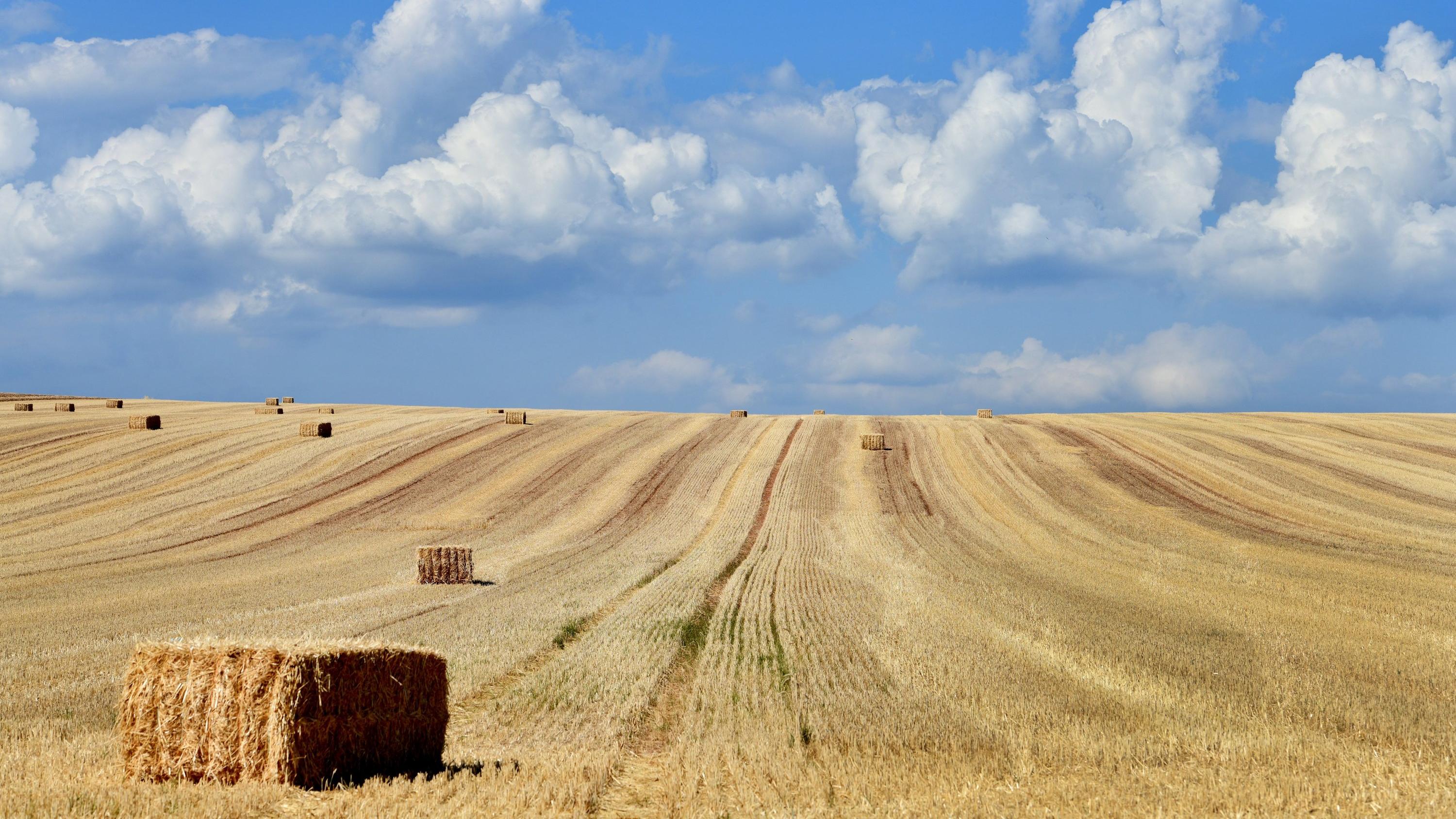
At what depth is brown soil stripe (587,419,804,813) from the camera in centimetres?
1077

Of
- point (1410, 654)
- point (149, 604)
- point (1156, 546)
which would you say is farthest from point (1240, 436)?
point (149, 604)

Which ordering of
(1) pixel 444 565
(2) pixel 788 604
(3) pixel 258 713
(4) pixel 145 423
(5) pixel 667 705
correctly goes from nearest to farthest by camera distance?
1. (3) pixel 258 713
2. (5) pixel 667 705
3. (2) pixel 788 604
4. (1) pixel 444 565
5. (4) pixel 145 423

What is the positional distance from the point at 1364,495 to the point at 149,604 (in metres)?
41.1

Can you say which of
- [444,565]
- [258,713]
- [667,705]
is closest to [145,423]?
[444,565]

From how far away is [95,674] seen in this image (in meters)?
15.1

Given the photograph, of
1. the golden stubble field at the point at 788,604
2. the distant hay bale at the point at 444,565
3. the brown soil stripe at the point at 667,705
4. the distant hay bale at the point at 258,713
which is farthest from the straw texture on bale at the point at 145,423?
the distant hay bale at the point at 258,713

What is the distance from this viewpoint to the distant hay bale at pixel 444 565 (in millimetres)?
26000

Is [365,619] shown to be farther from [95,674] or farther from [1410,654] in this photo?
[1410,654]

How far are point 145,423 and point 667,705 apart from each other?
46929 mm

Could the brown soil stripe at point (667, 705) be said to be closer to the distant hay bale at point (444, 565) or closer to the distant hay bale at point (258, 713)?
the distant hay bale at point (258, 713)

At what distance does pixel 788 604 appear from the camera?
21984mm

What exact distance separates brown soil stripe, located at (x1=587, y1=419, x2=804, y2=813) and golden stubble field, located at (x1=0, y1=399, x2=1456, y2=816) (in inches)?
3.0

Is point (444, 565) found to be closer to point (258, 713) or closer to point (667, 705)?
point (667, 705)

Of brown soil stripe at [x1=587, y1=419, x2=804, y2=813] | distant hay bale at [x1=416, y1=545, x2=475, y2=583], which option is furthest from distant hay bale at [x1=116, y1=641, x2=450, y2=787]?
distant hay bale at [x1=416, y1=545, x2=475, y2=583]
